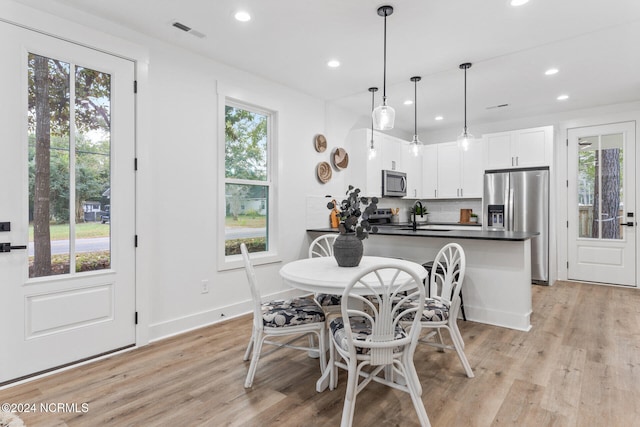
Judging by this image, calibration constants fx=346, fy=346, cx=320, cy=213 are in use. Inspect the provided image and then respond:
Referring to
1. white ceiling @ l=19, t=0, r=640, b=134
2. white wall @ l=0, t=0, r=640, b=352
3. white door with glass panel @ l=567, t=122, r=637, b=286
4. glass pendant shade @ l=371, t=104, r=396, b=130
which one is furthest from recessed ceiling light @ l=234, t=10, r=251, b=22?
white door with glass panel @ l=567, t=122, r=637, b=286

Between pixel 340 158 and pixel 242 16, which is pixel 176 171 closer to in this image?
pixel 242 16

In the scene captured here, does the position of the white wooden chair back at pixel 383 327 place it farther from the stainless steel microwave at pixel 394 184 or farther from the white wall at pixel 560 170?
the white wall at pixel 560 170

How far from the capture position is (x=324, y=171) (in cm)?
468

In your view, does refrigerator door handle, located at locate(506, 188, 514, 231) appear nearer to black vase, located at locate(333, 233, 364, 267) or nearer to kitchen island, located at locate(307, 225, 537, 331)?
kitchen island, located at locate(307, 225, 537, 331)

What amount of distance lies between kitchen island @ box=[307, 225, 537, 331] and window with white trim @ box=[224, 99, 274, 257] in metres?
1.44

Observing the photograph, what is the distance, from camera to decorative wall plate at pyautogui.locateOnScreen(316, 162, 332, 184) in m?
4.60

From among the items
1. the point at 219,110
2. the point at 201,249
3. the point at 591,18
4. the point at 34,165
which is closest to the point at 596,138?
the point at 591,18

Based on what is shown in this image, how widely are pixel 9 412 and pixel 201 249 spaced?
1.73 meters

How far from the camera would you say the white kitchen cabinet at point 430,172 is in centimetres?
621

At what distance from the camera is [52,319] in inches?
95.2

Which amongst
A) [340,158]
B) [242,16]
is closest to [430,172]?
[340,158]

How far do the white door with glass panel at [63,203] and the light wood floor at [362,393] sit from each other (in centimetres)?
29

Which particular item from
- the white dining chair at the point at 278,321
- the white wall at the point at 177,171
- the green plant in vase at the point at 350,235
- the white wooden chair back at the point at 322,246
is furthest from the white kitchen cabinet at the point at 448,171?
the white dining chair at the point at 278,321

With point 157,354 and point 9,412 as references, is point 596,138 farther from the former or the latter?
point 9,412
